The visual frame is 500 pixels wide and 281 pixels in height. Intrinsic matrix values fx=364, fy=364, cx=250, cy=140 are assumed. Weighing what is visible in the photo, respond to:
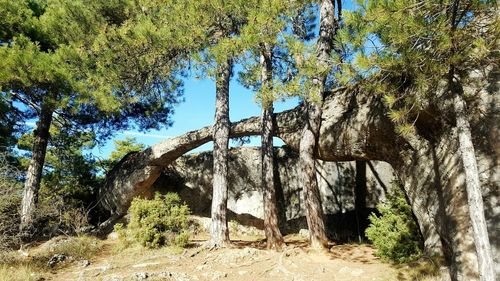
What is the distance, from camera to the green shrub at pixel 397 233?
7352 mm

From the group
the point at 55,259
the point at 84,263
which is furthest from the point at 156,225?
the point at 55,259

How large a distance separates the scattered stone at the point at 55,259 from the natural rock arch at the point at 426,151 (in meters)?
5.74

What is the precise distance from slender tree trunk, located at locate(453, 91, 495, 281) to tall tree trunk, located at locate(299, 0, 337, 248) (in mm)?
3727

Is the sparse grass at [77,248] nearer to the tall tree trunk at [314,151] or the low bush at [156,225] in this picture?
the low bush at [156,225]

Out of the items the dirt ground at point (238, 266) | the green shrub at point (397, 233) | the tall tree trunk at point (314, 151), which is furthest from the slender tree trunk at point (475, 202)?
the tall tree trunk at point (314, 151)

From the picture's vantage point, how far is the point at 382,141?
8.04 m

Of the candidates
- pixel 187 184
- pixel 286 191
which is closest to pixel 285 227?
pixel 286 191

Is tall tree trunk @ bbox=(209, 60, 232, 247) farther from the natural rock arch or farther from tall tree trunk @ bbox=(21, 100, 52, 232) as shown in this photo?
tall tree trunk @ bbox=(21, 100, 52, 232)

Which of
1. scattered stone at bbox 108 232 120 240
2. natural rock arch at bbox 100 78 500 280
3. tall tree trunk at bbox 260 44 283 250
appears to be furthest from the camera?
scattered stone at bbox 108 232 120 240

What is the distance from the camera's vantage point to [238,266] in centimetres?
792

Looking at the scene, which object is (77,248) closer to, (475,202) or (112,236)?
(112,236)

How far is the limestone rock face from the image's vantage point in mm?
11859

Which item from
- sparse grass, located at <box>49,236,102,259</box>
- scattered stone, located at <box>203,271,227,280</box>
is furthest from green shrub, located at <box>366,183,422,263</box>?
sparse grass, located at <box>49,236,102,259</box>

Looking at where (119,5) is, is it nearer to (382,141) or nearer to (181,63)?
(181,63)
